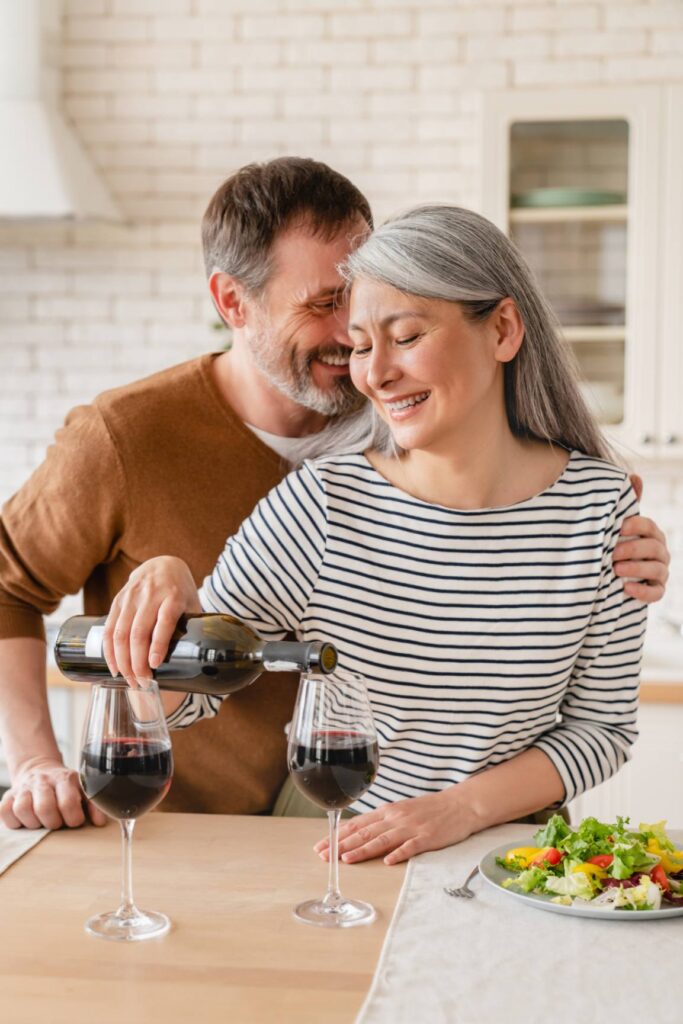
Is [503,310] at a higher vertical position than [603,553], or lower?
higher

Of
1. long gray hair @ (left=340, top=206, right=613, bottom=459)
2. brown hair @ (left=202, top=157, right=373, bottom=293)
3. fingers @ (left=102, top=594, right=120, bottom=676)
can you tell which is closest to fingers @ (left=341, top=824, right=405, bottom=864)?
fingers @ (left=102, top=594, right=120, bottom=676)

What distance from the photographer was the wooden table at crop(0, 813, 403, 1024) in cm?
98

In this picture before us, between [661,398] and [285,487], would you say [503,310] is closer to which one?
[285,487]

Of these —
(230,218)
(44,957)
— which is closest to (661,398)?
(230,218)

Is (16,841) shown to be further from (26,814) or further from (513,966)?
(513,966)

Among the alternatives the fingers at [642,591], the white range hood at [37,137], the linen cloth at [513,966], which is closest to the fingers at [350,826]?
the linen cloth at [513,966]

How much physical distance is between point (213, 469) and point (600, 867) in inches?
36.0

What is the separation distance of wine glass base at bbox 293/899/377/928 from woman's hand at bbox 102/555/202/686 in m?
0.30

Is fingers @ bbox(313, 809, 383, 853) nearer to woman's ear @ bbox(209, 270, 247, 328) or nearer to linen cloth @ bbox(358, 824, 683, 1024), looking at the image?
linen cloth @ bbox(358, 824, 683, 1024)

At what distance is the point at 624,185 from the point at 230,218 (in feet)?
5.79

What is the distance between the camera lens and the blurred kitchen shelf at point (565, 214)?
333 centimetres

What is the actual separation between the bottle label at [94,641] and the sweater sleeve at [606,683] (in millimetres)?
612

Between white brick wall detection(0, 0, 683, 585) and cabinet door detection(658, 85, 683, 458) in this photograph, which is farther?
white brick wall detection(0, 0, 683, 585)

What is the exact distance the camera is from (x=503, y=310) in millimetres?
1607
